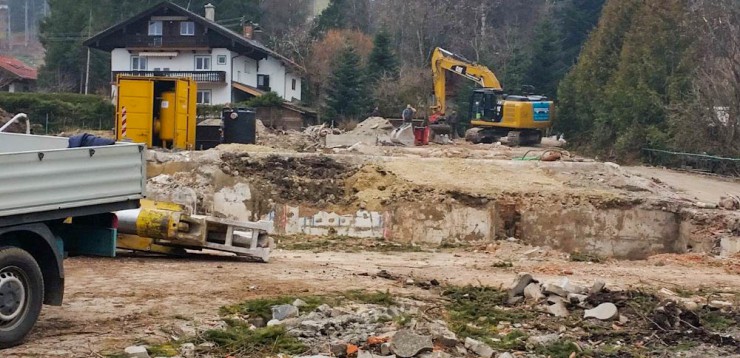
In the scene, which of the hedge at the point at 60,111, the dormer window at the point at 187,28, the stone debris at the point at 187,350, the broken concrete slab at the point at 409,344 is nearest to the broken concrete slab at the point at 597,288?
the broken concrete slab at the point at 409,344

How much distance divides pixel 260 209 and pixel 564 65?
42983 millimetres

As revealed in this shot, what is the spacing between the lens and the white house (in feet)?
175

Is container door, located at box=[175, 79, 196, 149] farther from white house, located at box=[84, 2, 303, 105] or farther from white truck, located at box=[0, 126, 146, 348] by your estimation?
white house, located at box=[84, 2, 303, 105]

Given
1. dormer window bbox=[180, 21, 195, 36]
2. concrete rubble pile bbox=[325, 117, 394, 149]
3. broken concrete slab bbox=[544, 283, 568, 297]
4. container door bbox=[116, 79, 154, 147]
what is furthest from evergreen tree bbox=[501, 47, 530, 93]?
broken concrete slab bbox=[544, 283, 568, 297]

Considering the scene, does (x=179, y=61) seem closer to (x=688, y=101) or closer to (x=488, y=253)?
(x=688, y=101)

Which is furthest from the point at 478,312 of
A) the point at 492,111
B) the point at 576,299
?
the point at 492,111

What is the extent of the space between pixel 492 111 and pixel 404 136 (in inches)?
322

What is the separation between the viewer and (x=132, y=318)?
387 inches

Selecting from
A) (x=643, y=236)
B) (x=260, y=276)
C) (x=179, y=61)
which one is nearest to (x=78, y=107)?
(x=179, y=61)

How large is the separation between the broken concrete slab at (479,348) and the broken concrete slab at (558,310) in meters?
1.75

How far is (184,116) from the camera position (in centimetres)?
2522

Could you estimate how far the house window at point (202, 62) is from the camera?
54272 mm

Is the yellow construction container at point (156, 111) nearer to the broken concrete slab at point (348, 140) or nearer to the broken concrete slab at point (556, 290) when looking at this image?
the broken concrete slab at point (348, 140)

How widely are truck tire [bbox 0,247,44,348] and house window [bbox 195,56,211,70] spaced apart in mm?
46670
